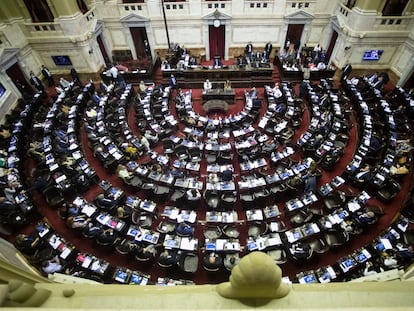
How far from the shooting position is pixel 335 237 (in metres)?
10.0

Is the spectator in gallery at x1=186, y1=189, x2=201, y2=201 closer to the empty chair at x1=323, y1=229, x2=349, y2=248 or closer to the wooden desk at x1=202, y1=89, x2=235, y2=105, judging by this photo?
the empty chair at x1=323, y1=229, x2=349, y2=248

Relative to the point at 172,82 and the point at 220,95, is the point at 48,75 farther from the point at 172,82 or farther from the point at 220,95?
the point at 220,95

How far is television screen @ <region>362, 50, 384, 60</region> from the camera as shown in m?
19.0

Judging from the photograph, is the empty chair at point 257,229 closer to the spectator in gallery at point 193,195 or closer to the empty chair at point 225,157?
the spectator in gallery at point 193,195

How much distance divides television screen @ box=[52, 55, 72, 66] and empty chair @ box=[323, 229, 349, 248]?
835 inches

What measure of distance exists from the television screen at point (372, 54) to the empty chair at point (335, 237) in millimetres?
15482

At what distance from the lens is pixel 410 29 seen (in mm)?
17734

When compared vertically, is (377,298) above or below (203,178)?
above

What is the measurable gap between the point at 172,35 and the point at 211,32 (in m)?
3.33

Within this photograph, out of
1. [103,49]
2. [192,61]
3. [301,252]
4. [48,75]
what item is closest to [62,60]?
[48,75]

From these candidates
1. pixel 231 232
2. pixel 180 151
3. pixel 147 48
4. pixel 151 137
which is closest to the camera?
pixel 231 232

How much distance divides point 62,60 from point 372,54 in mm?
23716

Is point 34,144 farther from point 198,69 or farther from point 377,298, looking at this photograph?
point 377,298

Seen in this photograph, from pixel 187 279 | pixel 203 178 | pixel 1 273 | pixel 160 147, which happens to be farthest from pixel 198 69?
pixel 1 273
